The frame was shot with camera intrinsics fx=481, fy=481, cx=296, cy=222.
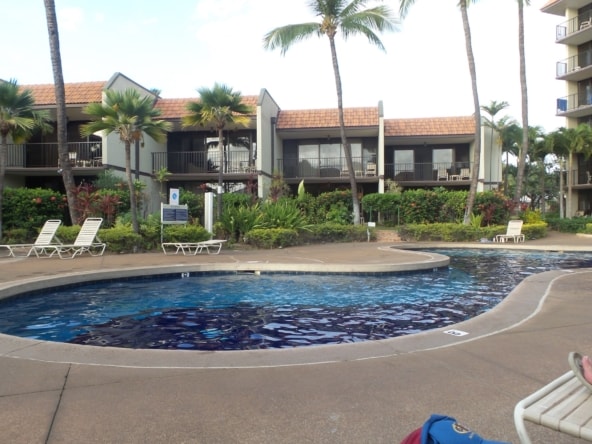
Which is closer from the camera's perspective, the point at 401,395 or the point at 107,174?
the point at 401,395

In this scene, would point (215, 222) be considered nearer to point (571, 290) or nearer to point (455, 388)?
point (571, 290)

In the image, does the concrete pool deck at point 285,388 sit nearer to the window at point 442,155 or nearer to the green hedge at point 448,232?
the green hedge at point 448,232

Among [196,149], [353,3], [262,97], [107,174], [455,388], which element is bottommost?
[455,388]

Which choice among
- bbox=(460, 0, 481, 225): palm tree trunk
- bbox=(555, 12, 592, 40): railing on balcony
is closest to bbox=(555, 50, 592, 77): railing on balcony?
bbox=(555, 12, 592, 40): railing on balcony

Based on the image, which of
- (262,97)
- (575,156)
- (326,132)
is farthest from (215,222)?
(575,156)

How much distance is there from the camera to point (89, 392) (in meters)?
3.56

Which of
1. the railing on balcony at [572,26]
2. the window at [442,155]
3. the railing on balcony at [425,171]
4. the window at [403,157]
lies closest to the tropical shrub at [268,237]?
the railing on balcony at [425,171]

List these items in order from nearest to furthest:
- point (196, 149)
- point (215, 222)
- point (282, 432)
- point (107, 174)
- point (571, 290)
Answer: point (282, 432)
point (571, 290)
point (215, 222)
point (107, 174)
point (196, 149)

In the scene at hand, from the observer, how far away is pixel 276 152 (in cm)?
2855

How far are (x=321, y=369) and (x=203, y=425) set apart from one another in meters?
1.33

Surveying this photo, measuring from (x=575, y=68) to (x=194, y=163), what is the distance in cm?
2703

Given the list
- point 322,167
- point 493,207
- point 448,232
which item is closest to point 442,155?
point 493,207

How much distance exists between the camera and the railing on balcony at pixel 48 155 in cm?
2302

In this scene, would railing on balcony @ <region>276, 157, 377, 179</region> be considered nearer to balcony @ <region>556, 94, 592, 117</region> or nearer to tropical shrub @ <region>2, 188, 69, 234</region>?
tropical shrub @ <region>2, 188, 69, 234</region>
